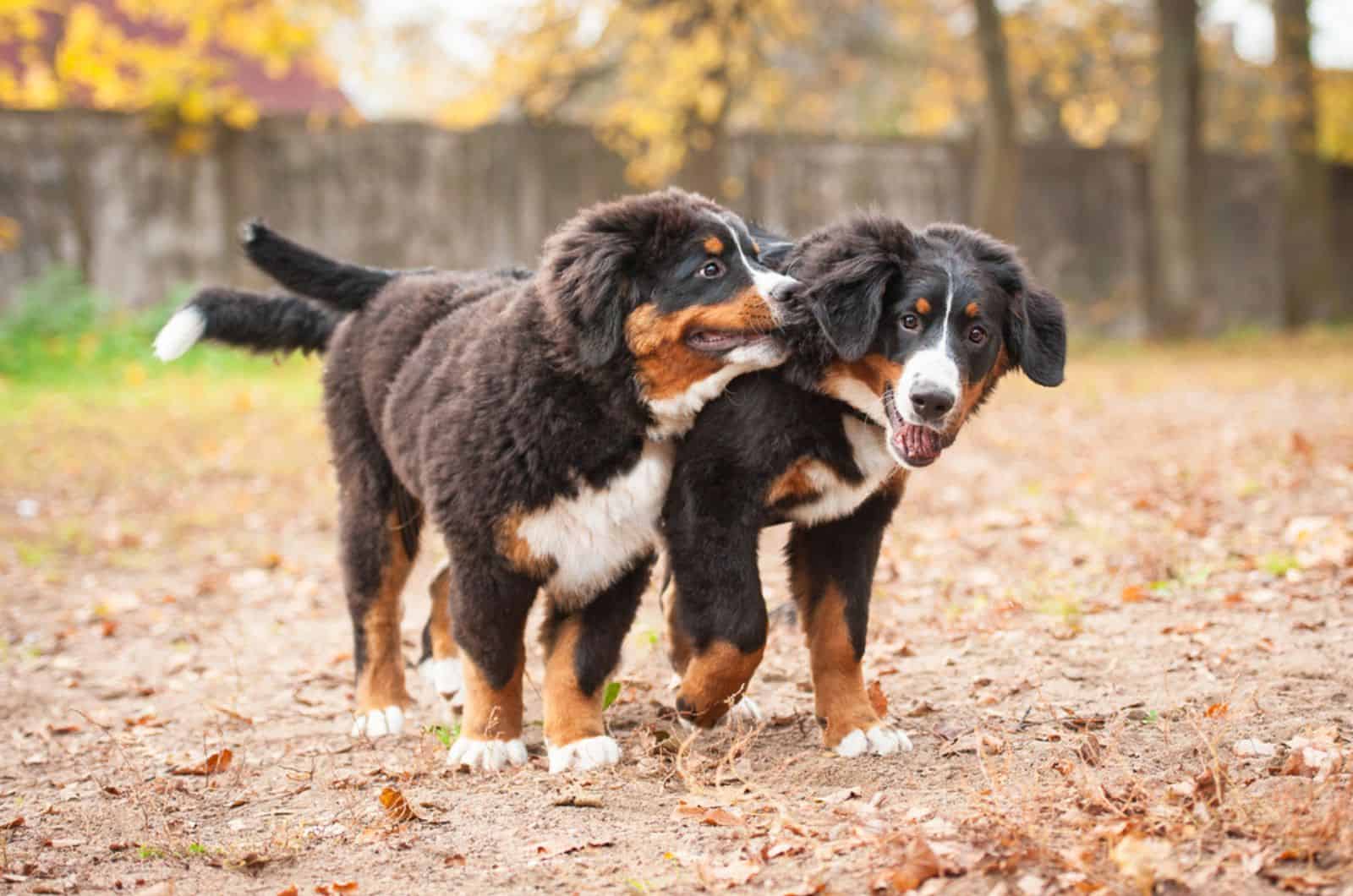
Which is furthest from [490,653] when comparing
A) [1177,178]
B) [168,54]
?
[1177,178]

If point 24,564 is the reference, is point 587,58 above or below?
above

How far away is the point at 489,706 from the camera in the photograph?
423 cm

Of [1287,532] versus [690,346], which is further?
[1287,532]

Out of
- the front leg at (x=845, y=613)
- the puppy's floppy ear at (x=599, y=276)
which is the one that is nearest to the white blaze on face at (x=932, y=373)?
the front leg at (x=845, y=613)

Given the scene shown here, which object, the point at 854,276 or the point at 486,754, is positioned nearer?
the point at 854,276

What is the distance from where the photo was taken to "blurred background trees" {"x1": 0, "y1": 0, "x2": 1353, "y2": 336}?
14.0 metres

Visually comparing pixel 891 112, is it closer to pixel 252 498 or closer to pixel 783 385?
pixel 252 498

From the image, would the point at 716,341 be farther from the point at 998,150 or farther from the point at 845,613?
the point at 998,150

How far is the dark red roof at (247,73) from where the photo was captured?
19.3 metres

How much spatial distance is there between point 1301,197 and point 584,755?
18188 millimetres

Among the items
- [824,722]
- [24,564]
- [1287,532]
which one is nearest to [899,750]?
[824,722]

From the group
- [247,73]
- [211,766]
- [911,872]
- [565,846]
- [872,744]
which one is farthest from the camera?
[247,73]

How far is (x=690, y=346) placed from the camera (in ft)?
12.8

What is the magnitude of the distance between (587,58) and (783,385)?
11.9 m
